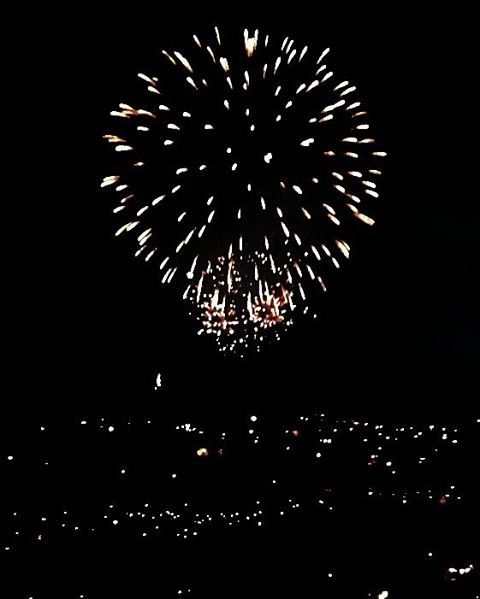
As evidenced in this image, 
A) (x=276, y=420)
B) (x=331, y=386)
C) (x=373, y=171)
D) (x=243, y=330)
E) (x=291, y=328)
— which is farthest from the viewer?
(x=291, y=328)

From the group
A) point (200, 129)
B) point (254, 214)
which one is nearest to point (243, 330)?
point (254, 214)

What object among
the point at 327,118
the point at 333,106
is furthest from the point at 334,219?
the point at 333,106

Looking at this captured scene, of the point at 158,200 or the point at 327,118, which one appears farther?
the point at 158,200

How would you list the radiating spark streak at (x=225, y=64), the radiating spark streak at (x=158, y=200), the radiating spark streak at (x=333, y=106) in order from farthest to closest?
the radiating spark streak at (x=158, y=200) → the radiating spark streak at (x=333, y=106) → the radiating spark streak at (x=225, y=64)

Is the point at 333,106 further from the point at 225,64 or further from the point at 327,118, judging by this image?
the point at 225,64

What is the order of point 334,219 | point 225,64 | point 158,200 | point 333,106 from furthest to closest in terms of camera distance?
point 334,219 < point 158,200 < point 333,106 < point 225,64

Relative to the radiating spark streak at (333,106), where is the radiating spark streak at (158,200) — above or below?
below

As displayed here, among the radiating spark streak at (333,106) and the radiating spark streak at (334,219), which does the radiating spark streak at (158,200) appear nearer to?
the radiating spark streak at (334,219)

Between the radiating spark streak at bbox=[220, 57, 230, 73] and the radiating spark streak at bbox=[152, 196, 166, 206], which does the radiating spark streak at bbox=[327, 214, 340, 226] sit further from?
the radiating spark streak at bbox=[220, 57, 230, 73]

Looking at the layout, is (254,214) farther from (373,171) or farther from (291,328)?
(291,328)

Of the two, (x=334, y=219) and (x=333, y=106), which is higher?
(x=333, y=106)

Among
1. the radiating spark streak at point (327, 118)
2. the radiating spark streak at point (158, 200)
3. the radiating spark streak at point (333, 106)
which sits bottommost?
the radiating spark streak at point (158, 200)
